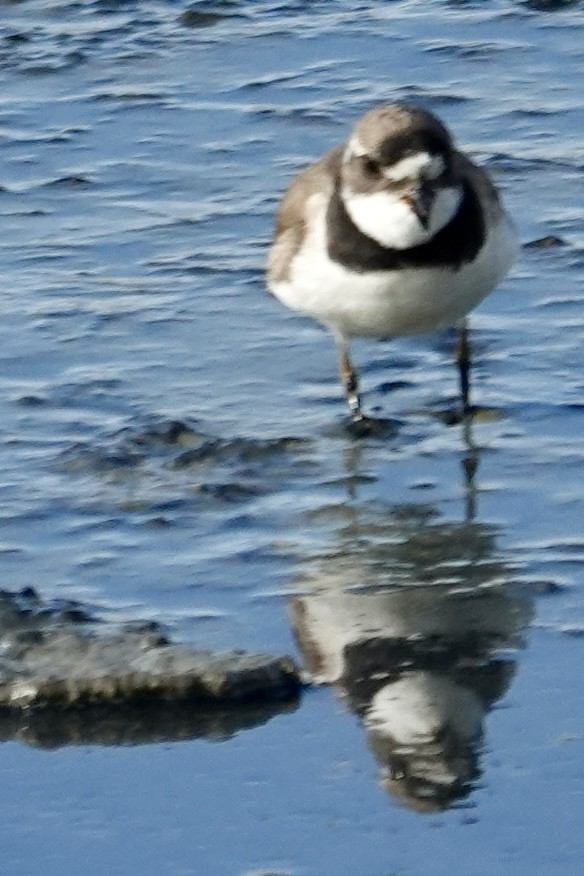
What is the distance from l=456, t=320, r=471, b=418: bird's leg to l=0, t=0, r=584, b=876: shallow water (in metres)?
0.08

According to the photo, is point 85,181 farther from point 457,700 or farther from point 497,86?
point 457,700

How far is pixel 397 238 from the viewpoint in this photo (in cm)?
701

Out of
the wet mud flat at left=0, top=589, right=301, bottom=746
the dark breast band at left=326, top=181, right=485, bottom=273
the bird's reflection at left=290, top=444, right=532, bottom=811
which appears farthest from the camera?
the dark breast band at left=326, top=181, right=485, bottom=273

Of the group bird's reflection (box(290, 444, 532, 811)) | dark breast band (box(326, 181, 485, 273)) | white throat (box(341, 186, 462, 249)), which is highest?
white throat (box(341, 186, 462, 249))

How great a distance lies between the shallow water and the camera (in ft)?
15.9

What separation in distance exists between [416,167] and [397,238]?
236 mm

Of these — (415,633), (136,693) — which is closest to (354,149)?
(415,633)

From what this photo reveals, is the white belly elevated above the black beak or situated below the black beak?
below

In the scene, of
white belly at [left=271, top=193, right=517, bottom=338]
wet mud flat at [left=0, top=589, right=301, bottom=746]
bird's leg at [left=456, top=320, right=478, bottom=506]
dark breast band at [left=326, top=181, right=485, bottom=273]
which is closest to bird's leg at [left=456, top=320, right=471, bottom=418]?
bird's leg at [left=456, top=320, right=478, bottom=506]

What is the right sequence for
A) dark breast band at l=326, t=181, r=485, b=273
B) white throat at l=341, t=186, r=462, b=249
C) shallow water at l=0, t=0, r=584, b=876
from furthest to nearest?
dark breast band at l=326, t=181, r=485, b=273, white throat at l=341, t=186, r=462, b=249, shallow water at l=0, t=0, r=584, b=876

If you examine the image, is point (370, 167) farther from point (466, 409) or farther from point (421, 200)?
point (466, 409)

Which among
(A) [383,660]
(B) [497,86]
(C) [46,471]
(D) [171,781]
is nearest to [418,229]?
(C) [46,471]

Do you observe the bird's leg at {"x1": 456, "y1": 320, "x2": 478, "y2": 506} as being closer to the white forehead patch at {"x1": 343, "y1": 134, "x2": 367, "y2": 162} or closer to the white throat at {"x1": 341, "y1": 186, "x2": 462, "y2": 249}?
the white throat at {"x1": 341, "y1": 186, "x2": 462, "y2": 249}

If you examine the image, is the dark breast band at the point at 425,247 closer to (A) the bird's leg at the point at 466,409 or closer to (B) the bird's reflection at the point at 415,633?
(A) the bird's leg at the point at 466,409
